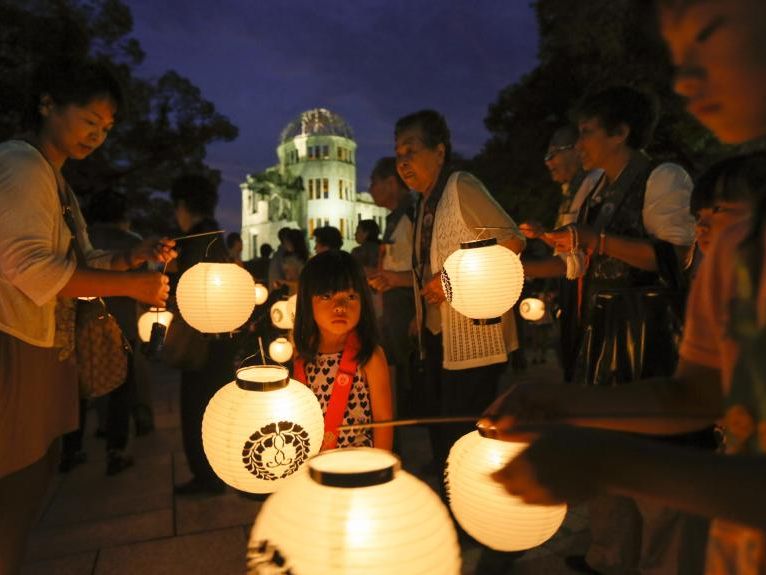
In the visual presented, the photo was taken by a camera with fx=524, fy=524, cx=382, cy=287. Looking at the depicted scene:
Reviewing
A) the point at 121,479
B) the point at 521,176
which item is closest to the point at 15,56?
the point at 121,479

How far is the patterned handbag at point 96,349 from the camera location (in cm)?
241

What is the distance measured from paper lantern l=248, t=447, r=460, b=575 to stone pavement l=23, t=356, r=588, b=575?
217cm

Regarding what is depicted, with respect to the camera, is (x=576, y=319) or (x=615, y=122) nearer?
(x=615, y=122)

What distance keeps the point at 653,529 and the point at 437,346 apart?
1.48 m

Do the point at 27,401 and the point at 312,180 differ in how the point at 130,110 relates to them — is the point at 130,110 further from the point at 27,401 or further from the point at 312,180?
the point at 312,180

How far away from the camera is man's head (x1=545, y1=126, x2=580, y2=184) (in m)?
4.34

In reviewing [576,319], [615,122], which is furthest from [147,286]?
[615,122]

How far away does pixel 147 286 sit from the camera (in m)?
2.29

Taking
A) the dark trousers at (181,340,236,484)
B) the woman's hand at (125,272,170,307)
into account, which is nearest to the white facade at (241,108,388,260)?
the dark trousers at (181,340,236,484)

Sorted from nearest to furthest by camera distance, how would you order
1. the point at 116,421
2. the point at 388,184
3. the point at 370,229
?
the point at 116,421 → the point at 388,184 → the point at 370,229

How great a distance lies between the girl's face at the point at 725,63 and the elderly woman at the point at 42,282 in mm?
2072

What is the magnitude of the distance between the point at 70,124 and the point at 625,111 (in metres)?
2.58

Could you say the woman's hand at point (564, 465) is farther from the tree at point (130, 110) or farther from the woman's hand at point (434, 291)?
the tree at point (130, 110)

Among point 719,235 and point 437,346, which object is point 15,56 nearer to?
point 437,346
